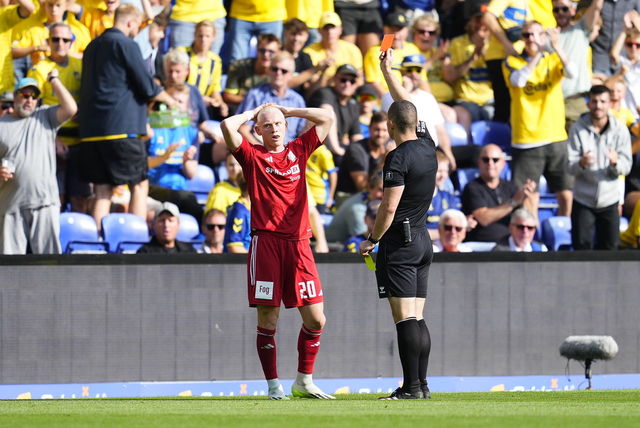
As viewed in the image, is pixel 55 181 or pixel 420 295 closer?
pixel 420 295

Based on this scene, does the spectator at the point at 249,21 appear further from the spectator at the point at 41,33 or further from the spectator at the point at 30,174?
the spectator at the point at 30,174

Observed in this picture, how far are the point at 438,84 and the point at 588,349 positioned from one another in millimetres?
5951

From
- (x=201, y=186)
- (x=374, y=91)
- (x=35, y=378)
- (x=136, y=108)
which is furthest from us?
(x=374, y=91)

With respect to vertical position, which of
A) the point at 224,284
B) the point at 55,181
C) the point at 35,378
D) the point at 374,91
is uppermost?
the point at 374,91

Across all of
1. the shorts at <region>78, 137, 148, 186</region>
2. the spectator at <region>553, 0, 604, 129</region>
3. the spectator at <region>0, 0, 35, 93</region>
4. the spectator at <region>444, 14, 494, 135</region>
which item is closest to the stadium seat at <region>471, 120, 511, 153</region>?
the spectator at <region>444, 14, 494, 135</region>

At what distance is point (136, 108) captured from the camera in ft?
42.2

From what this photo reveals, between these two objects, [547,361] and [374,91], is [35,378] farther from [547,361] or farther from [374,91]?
[374,91]

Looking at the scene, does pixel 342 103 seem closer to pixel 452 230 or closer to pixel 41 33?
pixel 452 230

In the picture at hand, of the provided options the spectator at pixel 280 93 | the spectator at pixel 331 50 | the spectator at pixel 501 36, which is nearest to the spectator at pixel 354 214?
the spectator at pixel 280 93

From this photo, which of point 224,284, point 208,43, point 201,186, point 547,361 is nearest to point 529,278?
point 547,361

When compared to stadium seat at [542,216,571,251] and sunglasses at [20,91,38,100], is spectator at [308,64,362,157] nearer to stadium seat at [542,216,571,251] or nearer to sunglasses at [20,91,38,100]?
stadium seat at [542,216,571,251]

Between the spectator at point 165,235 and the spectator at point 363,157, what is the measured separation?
2748mm

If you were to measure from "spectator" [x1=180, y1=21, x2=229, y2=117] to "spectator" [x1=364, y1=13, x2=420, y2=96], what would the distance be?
1.99 metres

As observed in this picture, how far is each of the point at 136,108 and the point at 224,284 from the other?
7.35ft
